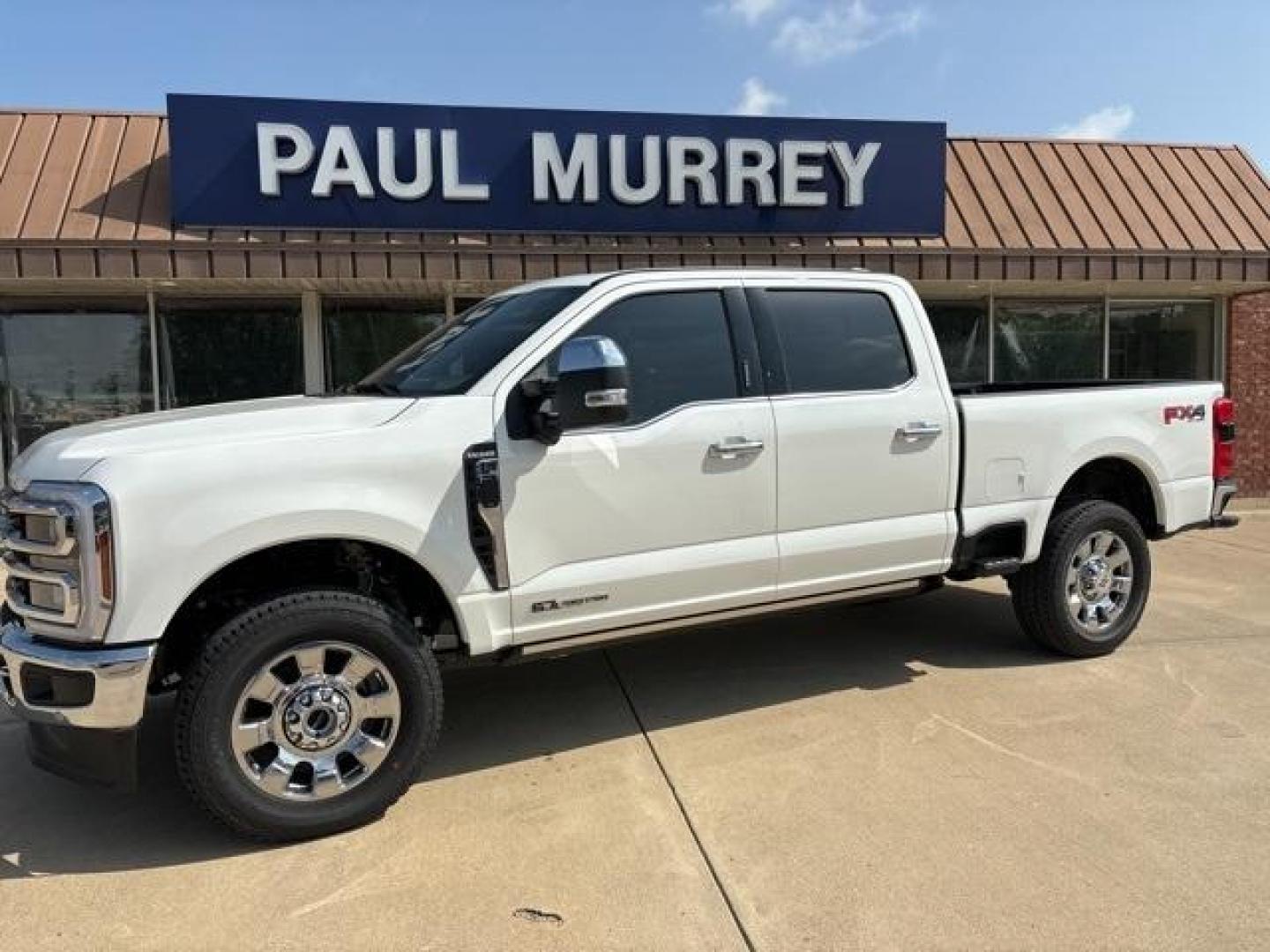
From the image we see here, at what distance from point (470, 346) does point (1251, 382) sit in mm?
11050

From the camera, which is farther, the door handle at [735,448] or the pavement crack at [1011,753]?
the door handle at [735,448]

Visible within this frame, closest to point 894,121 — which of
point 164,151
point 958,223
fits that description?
point 958,223

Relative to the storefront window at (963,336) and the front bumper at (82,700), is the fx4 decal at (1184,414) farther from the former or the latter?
the storefront window at (963,336)

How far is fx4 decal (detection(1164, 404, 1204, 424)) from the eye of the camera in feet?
18.2

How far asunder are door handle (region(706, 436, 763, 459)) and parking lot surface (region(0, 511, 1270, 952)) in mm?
1260

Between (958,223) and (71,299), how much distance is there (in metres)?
8.77

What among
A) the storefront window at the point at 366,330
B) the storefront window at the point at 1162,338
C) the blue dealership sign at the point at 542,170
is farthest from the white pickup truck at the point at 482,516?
the storefront window at the point at 1162,338

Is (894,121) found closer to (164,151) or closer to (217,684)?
(164,151)

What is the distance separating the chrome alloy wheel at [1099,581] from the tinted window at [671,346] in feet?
7.93

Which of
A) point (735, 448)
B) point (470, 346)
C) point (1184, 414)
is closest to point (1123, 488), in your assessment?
point (1184, 414)

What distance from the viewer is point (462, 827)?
351 centimetres

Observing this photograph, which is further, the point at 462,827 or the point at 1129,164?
the point at 1129,164

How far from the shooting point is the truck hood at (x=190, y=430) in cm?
321

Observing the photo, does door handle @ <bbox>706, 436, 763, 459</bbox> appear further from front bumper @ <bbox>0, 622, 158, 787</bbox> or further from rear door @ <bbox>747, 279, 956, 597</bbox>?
front bumper @ <bbox>0, 622, 158, 787</bbox>
